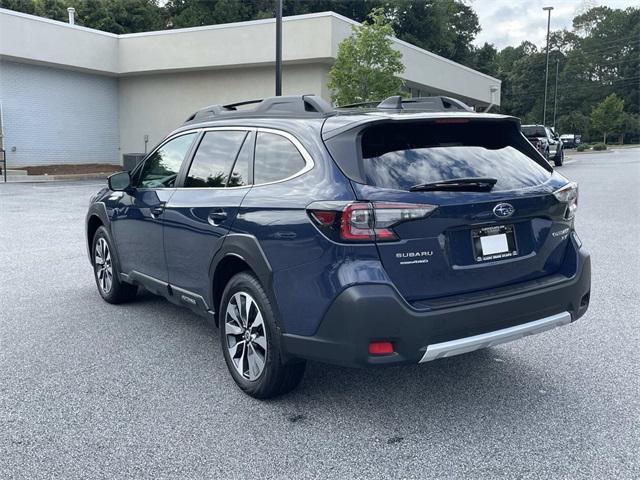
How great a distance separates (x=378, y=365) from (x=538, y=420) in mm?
1110

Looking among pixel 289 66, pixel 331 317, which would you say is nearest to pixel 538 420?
pixel 331 317

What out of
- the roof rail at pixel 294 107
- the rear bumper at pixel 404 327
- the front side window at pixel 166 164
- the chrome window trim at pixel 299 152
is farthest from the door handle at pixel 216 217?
the rear bumper at pixel 404 327

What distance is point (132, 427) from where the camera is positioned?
3666 millimetres

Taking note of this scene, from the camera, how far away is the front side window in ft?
16.8

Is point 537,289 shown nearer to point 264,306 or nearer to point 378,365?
point 378,365

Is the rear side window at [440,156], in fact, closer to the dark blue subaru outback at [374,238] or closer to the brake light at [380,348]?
the dark blue subaru outback at [374,238]

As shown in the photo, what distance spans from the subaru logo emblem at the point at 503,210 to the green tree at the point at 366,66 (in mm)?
18815

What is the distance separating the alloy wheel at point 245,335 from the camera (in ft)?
13.1

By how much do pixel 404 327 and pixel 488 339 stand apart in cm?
55

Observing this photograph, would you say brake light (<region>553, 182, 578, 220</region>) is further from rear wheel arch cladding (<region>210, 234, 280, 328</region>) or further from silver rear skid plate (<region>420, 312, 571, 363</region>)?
rear wheel arch cladding (<region>210, 234, 280, 328</region>)

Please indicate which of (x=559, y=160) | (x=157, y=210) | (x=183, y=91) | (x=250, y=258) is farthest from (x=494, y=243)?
(x=559, y=160)

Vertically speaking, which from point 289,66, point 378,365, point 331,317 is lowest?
point 378,365

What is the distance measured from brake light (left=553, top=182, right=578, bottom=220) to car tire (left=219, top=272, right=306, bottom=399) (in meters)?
1.91

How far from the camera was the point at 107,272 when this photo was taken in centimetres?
642
